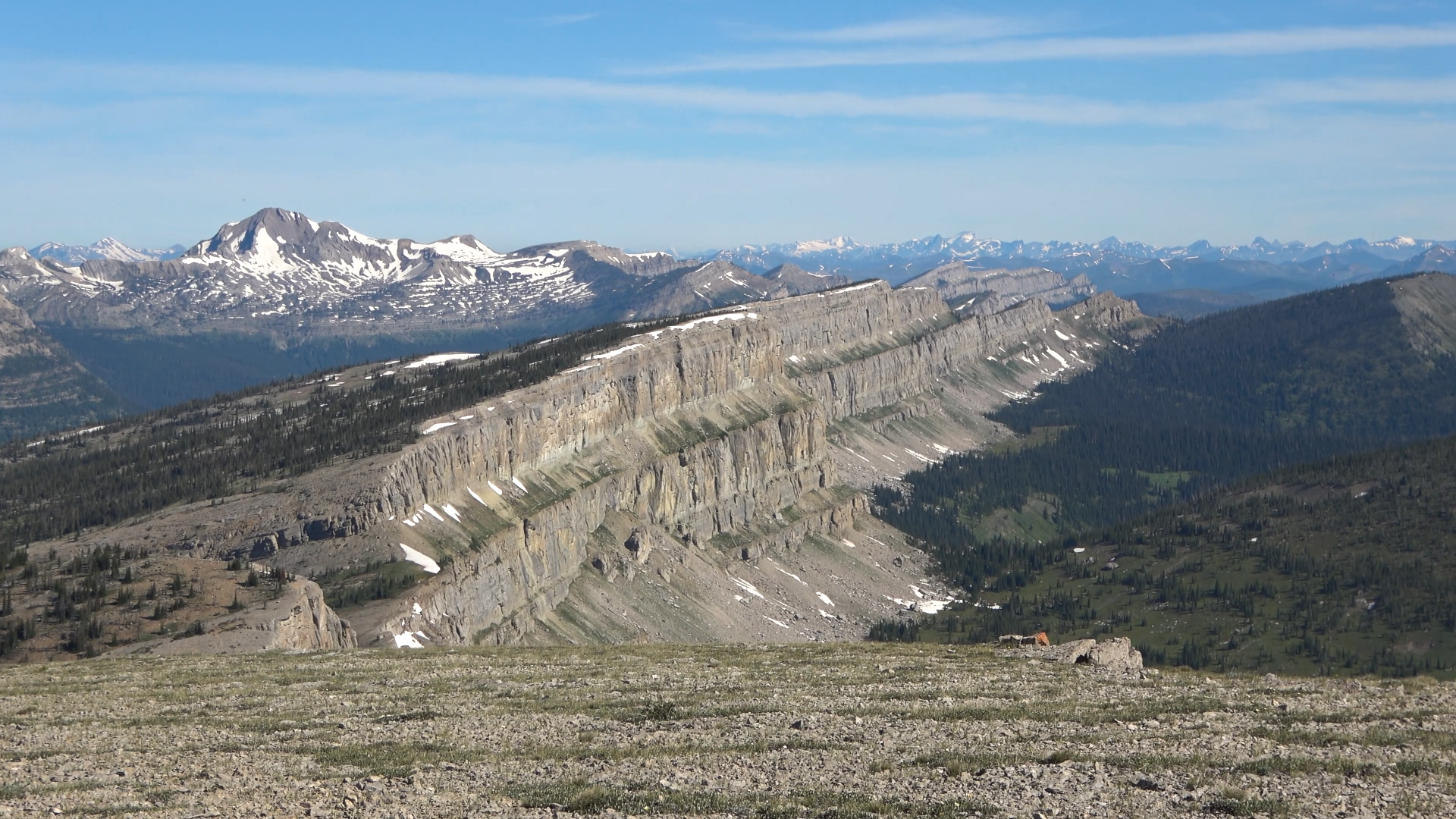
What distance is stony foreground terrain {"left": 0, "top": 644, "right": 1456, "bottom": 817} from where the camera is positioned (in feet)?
109

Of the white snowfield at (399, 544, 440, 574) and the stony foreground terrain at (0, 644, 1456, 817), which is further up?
the stony foreground terrain at (0, 644, 1456, 817)

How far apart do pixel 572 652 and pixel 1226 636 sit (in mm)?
136222

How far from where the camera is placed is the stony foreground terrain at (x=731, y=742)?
3338cm

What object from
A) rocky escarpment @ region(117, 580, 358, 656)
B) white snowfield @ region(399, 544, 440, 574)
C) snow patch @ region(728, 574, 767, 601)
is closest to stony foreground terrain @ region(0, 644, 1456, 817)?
rocky escarpment @ region(117, 580, 358, 656)

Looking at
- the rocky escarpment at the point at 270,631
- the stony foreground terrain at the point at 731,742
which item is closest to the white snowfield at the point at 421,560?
the rocky escarpment at the point at 270,631

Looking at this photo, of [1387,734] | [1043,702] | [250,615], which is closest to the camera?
[1387,734]

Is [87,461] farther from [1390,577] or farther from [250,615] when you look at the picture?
[1390,577]

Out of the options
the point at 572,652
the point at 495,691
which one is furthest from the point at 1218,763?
the point at 572,652

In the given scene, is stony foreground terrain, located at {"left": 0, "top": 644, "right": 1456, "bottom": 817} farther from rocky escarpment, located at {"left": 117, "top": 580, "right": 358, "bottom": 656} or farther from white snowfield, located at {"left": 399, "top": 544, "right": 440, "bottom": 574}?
white snowfield, located at {"left": 399, "top": 544, "right": 440, "bottom": 574}

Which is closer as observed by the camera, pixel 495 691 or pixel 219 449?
pixel 495 691

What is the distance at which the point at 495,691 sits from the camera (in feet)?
173

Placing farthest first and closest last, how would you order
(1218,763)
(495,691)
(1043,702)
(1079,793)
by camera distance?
(495,691)
(1043,702)
(1218,763)
(1079,793)

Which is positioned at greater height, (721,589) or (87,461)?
(87,461)

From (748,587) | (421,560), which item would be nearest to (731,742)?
(421,560)
